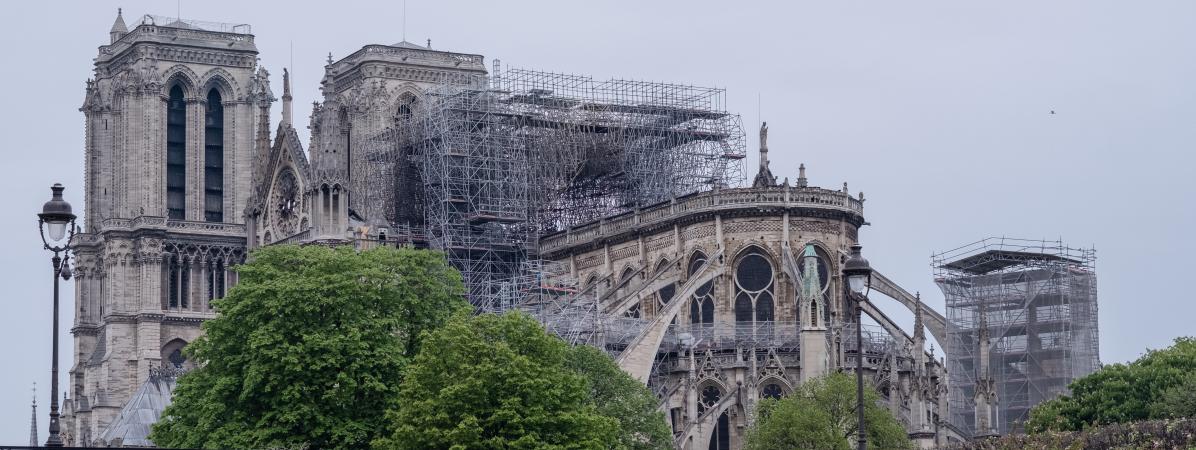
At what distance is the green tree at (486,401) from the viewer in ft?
214

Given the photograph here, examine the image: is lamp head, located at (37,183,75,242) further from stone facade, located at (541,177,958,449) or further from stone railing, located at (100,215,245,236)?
stone railing, located at (100,215,245,236)

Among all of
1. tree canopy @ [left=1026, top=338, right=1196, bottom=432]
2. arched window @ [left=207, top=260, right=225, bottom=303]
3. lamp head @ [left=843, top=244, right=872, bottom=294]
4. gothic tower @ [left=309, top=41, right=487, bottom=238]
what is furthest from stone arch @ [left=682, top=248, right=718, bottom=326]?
lamp head @ [left=843, top=244, right=872, bottom=294]

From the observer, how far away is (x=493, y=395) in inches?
2611

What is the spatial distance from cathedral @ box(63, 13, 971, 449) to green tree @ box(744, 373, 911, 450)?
8.34m

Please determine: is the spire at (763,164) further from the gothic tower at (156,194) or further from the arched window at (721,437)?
the gothic tower at (156,194)

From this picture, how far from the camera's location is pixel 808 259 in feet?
306

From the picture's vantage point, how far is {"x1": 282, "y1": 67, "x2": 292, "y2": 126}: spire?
368ft

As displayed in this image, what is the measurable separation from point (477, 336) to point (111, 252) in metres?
54.2

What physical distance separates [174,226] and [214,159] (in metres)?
4.28

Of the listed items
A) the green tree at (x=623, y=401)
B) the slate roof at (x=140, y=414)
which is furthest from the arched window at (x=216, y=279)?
the green tree at (x=623, y=401)

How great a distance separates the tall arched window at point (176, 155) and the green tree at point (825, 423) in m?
45.2

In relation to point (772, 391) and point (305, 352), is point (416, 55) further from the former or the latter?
point (305, 352)

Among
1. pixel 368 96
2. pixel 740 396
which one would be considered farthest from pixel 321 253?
pixel 368 96

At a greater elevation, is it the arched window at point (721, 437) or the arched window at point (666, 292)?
the arched window at point (666, 292)
